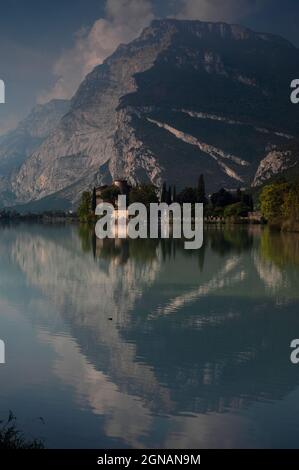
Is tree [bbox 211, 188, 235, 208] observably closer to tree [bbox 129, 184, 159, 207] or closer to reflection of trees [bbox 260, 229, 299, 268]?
tree [bbox 129, 184, 159, 207]

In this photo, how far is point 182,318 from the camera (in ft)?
59.7

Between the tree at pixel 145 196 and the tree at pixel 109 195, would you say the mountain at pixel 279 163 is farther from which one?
the tree at pixel 145 196

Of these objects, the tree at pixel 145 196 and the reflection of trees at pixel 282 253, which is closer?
the reflection of trees at pixel 282 253

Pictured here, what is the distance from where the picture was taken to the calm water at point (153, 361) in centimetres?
959

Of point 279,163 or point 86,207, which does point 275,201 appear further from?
point 279,163

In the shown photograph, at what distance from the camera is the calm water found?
9594mm

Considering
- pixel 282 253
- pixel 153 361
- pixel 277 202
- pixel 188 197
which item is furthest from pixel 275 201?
pixel 153 361

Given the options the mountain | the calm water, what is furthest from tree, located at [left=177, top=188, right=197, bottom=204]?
the calm water

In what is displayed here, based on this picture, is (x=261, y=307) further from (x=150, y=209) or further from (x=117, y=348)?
(x=150, y=209)

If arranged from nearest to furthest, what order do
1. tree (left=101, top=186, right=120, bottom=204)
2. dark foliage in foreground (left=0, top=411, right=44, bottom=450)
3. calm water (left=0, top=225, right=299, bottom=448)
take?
dark foliage in foreground (left=0, top=411, right=44, bottom=450), calm water (left=0, top=225, right=299, bottom=448), tree (left=101, top=186, right=120, bottom=204)

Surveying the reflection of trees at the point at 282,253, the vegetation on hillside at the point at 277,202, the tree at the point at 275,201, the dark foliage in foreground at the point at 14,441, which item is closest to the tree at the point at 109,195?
the vegetation on hillside at the point at 277,202

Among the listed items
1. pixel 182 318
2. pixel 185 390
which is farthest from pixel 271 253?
pixel 185 390
